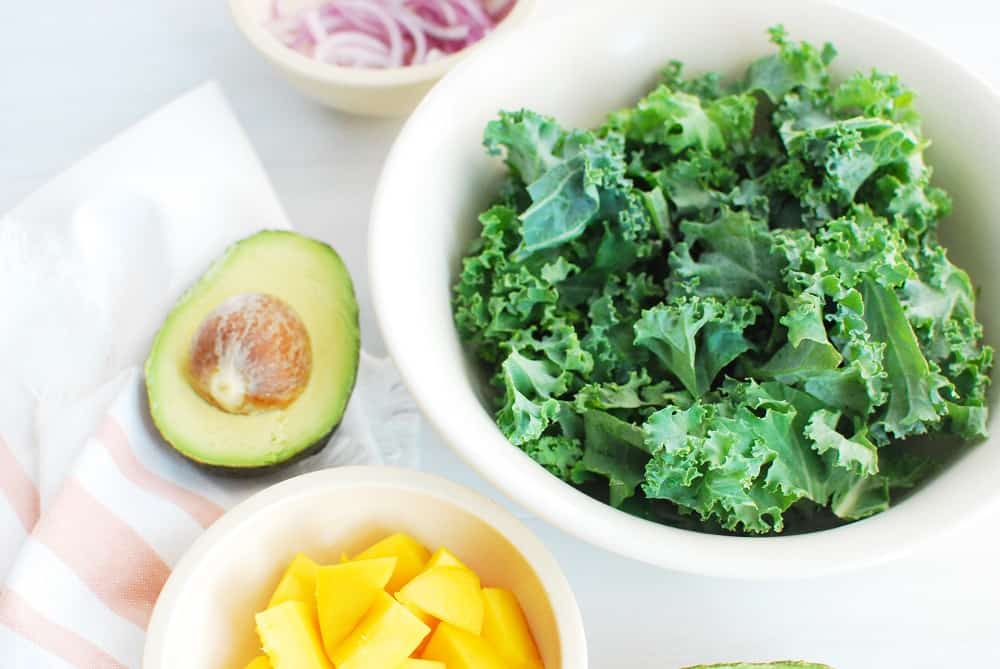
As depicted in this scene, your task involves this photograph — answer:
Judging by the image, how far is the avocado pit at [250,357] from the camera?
1025 millimetres

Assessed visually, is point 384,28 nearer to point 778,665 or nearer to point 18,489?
A: point 18,489

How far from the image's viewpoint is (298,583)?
0.94m

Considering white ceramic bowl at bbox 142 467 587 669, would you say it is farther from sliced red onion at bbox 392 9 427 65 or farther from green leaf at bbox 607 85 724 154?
sliced red onion at bbox 392 9 427 65

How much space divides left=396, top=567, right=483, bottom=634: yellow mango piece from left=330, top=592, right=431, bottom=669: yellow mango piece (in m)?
0.02

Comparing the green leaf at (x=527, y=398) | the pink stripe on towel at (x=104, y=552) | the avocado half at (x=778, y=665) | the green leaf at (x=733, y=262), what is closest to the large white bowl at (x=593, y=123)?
the green leaf at (x=527, y=398)

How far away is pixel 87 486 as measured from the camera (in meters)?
1.02

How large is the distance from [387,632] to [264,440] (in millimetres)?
271

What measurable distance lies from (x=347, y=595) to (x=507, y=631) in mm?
155

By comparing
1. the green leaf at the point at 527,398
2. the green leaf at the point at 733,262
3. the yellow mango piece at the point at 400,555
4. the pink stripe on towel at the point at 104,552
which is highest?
the green leaf at the point at 733,262

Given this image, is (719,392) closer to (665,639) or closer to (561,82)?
(665,639)

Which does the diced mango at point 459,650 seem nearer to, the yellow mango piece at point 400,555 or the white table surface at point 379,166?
the yellow mango piece at point 400,555

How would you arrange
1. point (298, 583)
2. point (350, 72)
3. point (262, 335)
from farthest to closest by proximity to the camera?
1. point (350, 72)
2. point (262, 335)
3. point (298, 583)

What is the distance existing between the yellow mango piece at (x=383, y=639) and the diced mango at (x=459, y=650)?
0.9 inches

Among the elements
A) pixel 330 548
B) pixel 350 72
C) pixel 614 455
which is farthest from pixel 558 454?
pixel 350 72
